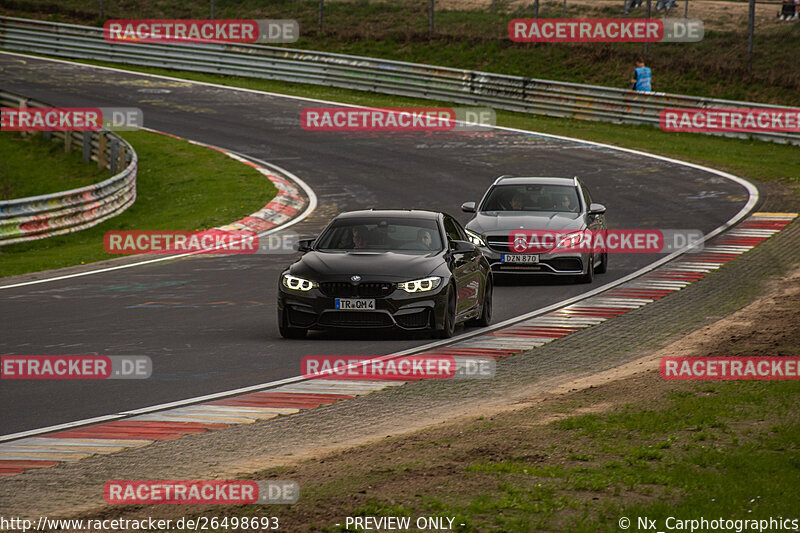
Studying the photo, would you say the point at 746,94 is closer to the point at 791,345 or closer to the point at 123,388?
the point at 791,345

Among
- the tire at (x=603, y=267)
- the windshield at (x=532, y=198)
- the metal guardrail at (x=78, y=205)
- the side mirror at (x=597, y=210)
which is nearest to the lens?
the side mirror at (x=597, y=210)

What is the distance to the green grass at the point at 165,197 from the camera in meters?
22.1

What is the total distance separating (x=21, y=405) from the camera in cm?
998

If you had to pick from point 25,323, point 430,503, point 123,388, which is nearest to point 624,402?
point 430,503

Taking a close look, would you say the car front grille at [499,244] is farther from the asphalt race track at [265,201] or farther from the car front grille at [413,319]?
the car front grille at [413,319]

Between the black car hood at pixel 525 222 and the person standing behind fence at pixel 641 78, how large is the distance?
64.3ft

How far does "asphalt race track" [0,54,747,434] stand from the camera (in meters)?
11.4

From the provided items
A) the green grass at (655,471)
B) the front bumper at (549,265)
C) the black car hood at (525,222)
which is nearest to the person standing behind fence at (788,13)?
the black car hood at (525,222)

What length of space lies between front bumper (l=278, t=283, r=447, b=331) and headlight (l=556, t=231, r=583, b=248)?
521 cm

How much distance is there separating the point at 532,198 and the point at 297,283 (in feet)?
23.4

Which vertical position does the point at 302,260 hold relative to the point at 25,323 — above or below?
above

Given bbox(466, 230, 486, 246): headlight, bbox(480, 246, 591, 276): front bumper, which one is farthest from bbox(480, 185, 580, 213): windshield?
bbox(480, 246, 591, 276): front bumper

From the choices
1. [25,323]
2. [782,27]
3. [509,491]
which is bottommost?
[25,323]

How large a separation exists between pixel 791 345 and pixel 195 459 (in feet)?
20.8
